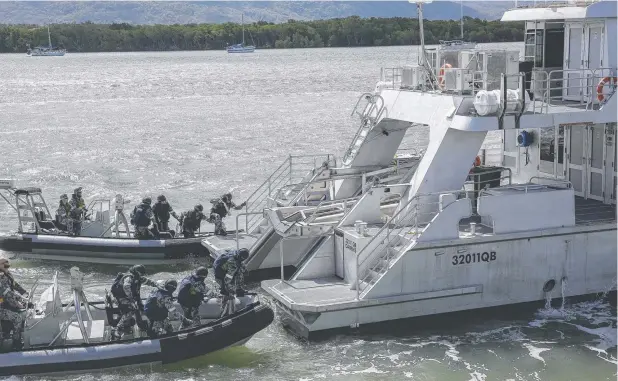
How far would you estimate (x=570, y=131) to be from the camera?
18641 mm

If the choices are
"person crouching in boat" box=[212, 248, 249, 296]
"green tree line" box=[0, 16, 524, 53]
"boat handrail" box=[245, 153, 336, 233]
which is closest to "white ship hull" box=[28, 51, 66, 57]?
"green tree line" box=[0, 16, 524, 53]

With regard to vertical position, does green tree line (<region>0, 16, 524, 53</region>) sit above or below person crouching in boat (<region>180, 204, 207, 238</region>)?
above

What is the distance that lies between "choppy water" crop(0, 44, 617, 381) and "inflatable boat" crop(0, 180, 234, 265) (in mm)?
318

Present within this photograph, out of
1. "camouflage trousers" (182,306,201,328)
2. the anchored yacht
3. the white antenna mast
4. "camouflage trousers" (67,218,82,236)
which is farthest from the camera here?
"camouflage trousers" (67,218,82,236)

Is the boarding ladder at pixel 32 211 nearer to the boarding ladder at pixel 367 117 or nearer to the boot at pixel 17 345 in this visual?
the boot at pixel 17 345

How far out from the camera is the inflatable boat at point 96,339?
14.2 m

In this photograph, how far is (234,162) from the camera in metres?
38.8

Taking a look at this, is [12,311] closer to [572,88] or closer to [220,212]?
[220,212]

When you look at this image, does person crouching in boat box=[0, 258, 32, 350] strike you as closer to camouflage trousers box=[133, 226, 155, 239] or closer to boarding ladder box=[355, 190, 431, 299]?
boarding ladder box=[355, 190, 431, 299]

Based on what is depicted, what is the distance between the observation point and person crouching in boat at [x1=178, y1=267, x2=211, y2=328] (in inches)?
592

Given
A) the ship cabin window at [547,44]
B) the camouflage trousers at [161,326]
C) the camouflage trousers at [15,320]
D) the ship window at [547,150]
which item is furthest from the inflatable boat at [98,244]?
the ship cabin window at [547,44]

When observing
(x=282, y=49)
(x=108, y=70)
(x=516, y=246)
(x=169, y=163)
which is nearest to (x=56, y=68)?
(x=108, y=70)

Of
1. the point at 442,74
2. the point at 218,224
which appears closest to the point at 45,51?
the point at 218,224

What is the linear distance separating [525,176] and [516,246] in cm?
408
